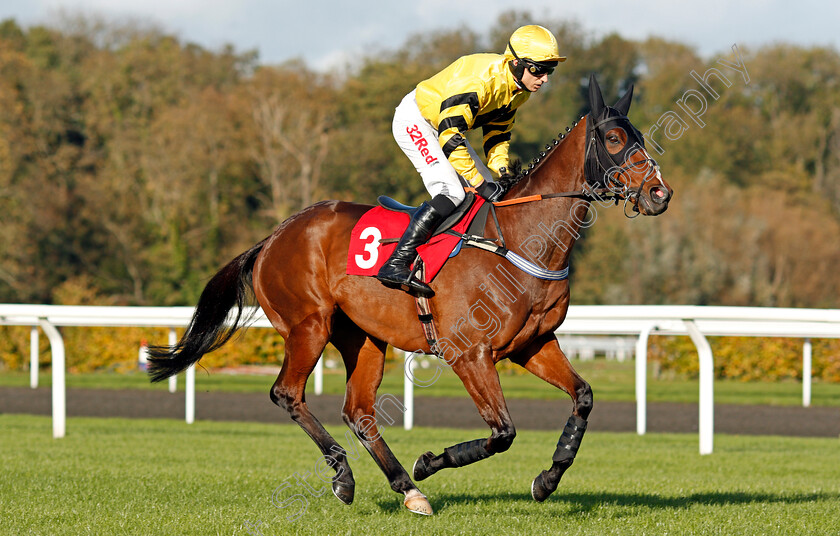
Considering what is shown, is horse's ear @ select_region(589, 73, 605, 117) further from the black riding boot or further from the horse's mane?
the black riding boot

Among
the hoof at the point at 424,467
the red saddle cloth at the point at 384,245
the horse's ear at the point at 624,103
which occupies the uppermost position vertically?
the horse's ear at the point at 624,103

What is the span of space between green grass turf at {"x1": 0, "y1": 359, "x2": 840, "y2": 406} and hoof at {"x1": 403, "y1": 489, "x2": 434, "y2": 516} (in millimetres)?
9130

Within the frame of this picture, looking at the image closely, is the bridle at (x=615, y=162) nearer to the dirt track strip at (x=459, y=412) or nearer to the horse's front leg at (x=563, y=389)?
the horse's front leg at (x=563, y=389)

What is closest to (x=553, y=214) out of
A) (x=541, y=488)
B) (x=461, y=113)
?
(x=461, y=113)

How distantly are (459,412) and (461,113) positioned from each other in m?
7.28

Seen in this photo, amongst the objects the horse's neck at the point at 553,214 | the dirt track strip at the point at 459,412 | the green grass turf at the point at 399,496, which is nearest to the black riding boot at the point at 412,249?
the horse's neck at the point at 553,214

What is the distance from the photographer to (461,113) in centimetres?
466

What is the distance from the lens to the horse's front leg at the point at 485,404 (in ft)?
14.7

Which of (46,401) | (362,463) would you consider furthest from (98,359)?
(362,463)

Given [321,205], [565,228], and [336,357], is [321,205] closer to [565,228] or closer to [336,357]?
[565,228]

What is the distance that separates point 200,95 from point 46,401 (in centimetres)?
2826

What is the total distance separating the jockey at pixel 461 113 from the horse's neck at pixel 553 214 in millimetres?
193

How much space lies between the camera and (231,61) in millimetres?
45656

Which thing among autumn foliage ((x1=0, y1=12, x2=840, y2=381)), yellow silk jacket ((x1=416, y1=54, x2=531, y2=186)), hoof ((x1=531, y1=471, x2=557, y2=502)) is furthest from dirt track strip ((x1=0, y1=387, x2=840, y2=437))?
autumn foliage ((x1=0, y1=12, x2=840, y2=381))
